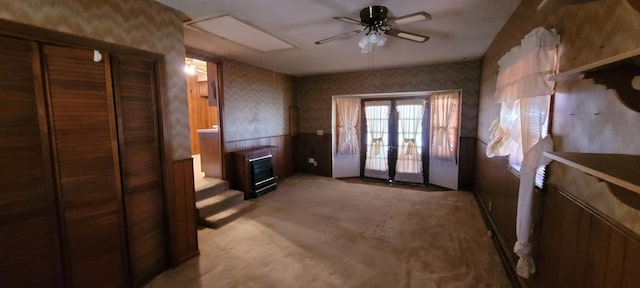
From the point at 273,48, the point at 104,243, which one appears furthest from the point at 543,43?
the point at 104,243

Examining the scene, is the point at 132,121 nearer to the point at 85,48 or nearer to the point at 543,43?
the point at 85,48

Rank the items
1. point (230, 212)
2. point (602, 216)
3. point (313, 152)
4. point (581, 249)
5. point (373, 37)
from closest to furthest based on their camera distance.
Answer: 1. point (602, 216)
2. point (581, 249)
3. point (373, 37)
4. point (230, 212)
5. point (313, 152)

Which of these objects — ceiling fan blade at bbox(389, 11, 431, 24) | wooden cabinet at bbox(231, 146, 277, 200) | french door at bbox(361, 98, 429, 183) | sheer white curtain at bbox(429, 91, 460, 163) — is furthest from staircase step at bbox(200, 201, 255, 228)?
sheer white curtain at bbox(429, 91, 460, 163)

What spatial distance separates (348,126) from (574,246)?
4650 millimetres

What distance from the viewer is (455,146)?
486 centimetres

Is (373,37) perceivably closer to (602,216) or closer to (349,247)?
(602,216)

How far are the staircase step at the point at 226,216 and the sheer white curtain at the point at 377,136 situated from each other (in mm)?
2967

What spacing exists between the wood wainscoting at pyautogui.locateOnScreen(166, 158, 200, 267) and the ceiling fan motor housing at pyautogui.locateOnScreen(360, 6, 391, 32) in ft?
7.11

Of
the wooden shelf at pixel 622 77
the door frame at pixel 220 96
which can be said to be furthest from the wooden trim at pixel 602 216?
the door frame at pixel 220 96

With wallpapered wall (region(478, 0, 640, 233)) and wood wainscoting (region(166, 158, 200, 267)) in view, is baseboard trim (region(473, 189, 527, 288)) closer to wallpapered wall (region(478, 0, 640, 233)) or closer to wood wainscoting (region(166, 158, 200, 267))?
wallpapered wall (region(478, 0, 640, 233))

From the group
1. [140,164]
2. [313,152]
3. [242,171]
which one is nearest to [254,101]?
[242,171]

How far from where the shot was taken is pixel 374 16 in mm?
2260

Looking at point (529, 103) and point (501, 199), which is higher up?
point (529, 103)

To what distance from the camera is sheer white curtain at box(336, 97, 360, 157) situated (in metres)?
5.80
